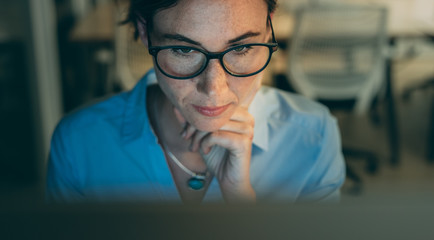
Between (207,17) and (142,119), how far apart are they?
0.38 m

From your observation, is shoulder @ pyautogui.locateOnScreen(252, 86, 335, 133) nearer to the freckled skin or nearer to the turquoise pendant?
the freckled skin

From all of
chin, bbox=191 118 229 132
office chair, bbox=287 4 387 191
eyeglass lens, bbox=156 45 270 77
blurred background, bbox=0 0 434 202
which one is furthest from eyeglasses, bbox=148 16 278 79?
office chair, bbox=287 4 387 191

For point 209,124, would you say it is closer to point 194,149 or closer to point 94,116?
point 194,149

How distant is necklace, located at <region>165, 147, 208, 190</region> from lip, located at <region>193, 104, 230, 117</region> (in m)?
0.23

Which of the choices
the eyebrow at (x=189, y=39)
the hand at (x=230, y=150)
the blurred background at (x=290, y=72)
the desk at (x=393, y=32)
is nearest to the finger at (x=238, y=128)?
the hand at (x=230, y=150)

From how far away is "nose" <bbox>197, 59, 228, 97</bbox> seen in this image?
69cm

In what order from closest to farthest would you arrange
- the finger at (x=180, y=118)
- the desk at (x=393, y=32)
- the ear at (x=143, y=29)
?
the ear at (x=143, y=29) < the finger at (x=180, y=118) < the desk at (x=393, y=32)

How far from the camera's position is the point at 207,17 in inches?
26.2

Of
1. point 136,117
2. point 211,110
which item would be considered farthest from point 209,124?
point 136,117

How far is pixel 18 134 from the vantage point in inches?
87.2

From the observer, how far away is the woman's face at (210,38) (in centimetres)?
67

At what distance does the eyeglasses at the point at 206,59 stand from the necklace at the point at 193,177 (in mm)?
289

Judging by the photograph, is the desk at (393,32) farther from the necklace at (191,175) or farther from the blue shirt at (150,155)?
the necklace at (191,175)

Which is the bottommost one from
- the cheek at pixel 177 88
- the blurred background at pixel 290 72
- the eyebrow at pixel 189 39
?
the blurred background at pixel 290 72
